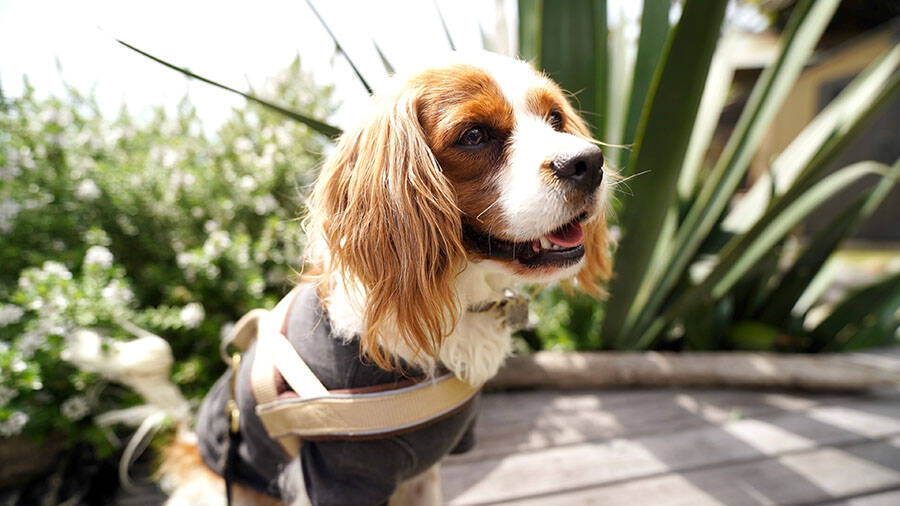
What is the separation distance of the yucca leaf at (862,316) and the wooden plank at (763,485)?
2.95 feet

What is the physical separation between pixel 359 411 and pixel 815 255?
262cm

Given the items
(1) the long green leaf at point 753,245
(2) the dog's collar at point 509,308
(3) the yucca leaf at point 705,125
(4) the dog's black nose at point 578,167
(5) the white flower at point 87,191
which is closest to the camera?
(4) the dog's black nose at point 578,167

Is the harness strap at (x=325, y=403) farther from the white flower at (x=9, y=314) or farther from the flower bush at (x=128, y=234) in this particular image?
the white flower at (x=9, y=314)

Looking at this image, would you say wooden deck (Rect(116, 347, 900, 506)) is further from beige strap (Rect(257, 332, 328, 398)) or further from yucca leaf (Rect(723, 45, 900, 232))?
yucca leaf (Rect(723, 45, 900, 232))

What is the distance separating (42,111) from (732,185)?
303 cm

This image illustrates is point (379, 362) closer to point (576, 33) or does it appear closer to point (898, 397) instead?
point (576, 33)

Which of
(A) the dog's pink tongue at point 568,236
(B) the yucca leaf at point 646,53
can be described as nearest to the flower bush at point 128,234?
(A) the dog's pink tongue at point 568,236

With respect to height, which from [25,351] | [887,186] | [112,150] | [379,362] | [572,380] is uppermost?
[887,186]

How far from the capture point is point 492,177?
0.96m

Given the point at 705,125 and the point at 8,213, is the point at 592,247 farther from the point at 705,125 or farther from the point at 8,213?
the point at 8,213

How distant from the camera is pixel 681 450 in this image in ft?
5.60

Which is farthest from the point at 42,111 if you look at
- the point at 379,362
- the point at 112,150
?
the point at 379,362

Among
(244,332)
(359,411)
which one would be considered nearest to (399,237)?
(359,411)

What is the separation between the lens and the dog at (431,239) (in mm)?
924
